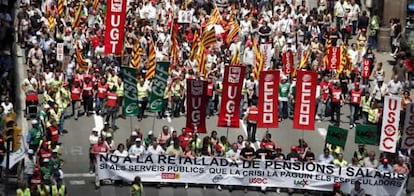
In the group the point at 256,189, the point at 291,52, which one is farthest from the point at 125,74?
the point at 291,52

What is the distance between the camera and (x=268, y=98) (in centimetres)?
3678

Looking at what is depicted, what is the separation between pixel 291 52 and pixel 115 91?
7.20 meters

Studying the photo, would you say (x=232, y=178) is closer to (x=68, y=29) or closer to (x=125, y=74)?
(x=125, y=74)

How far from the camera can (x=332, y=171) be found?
35469 mm

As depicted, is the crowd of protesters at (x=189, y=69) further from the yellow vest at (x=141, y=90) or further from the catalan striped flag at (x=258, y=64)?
the catalan striped flag at (x=258, y=64)

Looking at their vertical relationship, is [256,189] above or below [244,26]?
below

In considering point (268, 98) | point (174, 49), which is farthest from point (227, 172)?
point (174, 49)

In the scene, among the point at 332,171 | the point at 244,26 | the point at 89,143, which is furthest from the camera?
the point at 244,26

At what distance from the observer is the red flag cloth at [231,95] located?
36.5 meters

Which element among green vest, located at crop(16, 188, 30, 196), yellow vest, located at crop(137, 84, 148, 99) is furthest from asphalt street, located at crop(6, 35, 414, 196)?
green vest, located at crop(16, 188, 30, 196)

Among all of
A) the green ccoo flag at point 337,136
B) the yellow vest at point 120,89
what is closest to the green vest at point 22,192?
the green ccoo flag at point 337,136

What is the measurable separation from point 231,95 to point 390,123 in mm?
4702

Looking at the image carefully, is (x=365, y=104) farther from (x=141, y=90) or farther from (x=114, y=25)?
(x=114, y=25)

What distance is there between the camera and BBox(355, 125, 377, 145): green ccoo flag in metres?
36.2
